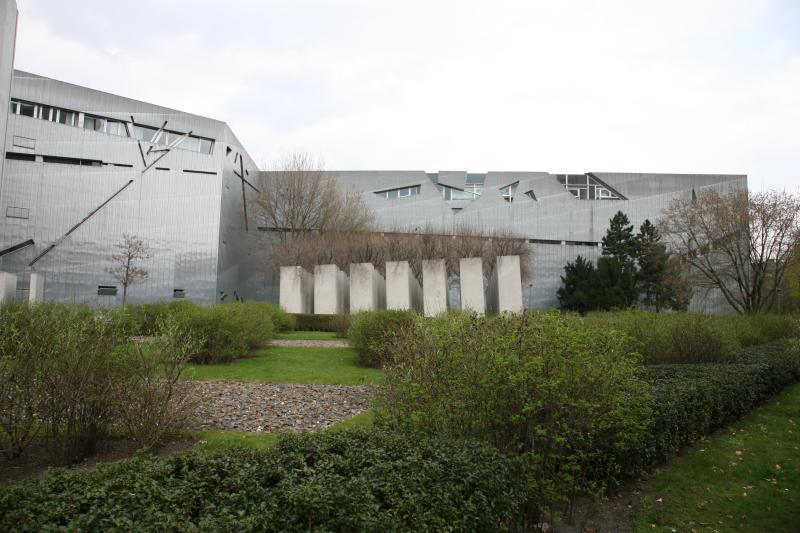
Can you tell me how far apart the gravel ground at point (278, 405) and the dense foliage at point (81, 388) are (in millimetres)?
821

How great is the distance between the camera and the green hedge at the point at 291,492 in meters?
2.60

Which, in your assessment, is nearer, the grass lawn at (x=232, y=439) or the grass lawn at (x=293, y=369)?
the grass lawn at (x=232, y=439)

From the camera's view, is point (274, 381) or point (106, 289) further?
point (106, 289)

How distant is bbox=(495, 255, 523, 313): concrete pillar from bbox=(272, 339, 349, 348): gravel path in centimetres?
1018

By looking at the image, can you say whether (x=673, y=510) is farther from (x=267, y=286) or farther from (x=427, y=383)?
(x=267, y=286)

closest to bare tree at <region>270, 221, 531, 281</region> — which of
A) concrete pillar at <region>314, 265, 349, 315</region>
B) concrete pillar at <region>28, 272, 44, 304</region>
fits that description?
concrete pillar at <region>314, 265, 349, 315</region>

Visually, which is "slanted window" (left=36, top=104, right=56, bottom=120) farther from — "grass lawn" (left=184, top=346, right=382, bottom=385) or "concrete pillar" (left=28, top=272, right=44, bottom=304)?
"grass lawn" (left=184, top=346, right=382, bottom=385)

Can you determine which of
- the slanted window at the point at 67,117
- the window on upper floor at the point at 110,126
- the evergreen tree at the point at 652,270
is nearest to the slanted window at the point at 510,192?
the evergreen tree at the point at 652,270

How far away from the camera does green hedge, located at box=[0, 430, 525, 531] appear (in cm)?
260

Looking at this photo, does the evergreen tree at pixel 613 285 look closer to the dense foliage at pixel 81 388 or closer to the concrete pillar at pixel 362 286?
the concrete pillar at pixel 362 286

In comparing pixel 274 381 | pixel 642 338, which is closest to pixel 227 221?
pixel 274 381

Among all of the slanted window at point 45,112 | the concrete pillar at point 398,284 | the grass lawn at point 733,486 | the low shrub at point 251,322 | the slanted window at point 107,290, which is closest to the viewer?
the grass lawn at point 733,486

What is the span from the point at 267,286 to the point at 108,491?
41005mm

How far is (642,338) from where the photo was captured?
12.0m
